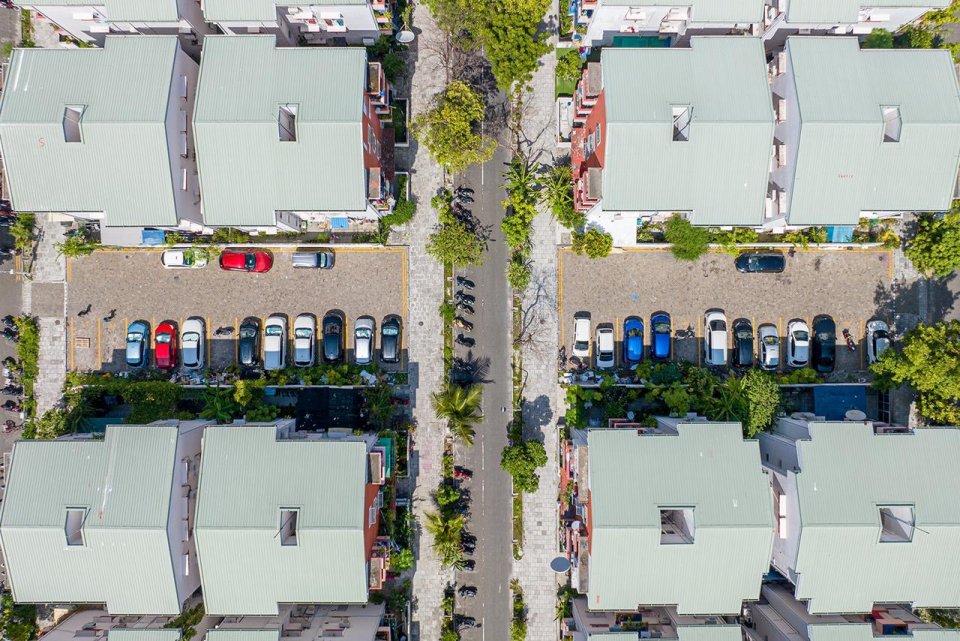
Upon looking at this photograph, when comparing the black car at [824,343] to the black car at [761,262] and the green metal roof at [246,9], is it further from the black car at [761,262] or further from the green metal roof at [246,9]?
the green metal roof at [246,9]

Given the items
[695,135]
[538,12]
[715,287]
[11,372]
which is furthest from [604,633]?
[11,372]

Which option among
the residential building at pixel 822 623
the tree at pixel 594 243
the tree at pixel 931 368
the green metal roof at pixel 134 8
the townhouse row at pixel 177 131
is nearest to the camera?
the townhouse row at pixel 177 131

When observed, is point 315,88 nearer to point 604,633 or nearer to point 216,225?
point 216,225

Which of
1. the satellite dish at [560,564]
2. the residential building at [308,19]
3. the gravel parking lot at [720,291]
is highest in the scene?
the residential building at [308,19]

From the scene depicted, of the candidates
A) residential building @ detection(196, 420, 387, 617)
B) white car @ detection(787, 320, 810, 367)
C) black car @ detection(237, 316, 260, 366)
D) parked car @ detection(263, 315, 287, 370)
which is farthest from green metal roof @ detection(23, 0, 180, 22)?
white car @ detection(787, 320, 810, 367)

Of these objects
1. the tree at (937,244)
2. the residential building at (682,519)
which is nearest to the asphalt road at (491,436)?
the residential building at (682,519)

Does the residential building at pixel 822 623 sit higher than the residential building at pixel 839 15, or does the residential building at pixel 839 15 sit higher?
the residential building at pixel 839 15

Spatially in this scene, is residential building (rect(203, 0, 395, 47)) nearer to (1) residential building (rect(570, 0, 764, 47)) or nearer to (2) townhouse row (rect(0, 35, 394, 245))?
(2) townhouse row (rect(0, 35, 394, 245))

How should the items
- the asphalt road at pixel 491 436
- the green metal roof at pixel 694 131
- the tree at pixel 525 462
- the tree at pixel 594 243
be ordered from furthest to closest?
the asphalt road at pixel 491 436 → the tree at pixel 594 243 → the tree at pixel 525 462 → the green metal roof at pixel 694 131
